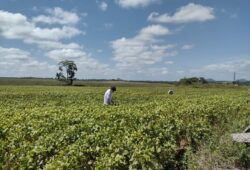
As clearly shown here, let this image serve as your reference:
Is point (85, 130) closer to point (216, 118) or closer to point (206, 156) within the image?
point (206, 156)

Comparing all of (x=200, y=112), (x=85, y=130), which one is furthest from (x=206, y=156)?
(x=200, y=112)

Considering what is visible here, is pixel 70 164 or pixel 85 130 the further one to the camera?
pixel 85 130

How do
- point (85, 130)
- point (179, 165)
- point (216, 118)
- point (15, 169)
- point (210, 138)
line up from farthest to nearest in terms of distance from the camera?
point (216, 118), point (210, 138), point (85, 130), point (179, 165), point (15, 169)

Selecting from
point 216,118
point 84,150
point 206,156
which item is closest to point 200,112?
point 216,118

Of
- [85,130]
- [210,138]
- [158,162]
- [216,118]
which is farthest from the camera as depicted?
[216,118]

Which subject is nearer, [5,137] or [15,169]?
[15,169]

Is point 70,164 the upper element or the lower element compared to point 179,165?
upper

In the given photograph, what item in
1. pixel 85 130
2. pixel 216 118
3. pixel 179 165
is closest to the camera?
pixel 179 165

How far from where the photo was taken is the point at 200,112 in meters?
14.1

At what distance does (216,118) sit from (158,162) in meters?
8.06

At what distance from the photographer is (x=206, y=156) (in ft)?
25.0

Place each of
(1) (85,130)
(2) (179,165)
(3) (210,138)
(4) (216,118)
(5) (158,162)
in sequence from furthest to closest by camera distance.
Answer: (4) (216,118) → (3) (210,138) → (1) (85,130) → (2) (179,165) → (5) (158,162)

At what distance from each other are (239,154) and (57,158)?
160 inches

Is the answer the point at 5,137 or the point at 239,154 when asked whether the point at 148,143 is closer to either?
the point at 239,154
